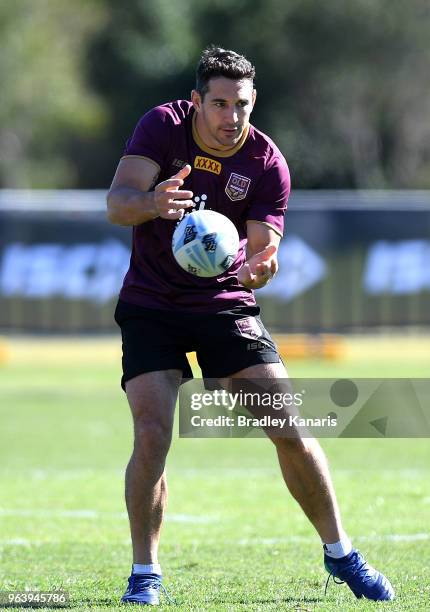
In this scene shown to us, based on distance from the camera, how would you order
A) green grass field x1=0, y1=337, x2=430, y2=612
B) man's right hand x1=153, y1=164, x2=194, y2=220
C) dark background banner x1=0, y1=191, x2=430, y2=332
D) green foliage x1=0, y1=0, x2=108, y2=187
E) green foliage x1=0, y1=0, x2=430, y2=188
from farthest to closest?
green foliage x1=0, y1=0, x2=108, y2=187 → green foliage x1=0, y1=0, x2=430, y2=188 → dark background banner x1=0, y1=191, x2=430, y2=332 → green grass field x1=0, y1=337, x2=430, y2=612 → man's right hand x1=153, y1=164, x2=194, y2=220

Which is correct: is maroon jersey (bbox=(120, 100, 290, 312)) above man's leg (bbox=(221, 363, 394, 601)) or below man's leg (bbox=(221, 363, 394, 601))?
above

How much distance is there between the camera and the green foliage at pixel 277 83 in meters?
41.2

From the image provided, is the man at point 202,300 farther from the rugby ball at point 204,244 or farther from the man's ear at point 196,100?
the rugby ball at point 204,244

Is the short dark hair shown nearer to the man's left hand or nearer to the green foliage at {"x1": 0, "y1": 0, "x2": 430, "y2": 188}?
the man's left hand

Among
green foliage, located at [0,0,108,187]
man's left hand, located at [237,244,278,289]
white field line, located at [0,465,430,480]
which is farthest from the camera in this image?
green foliage, located at [0,0,108,187]

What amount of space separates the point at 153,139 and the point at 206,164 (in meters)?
0.28

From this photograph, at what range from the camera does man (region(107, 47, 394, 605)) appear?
6.05 meters

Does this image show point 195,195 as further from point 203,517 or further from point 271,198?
point 203,517

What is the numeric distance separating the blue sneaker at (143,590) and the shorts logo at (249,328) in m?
1.22

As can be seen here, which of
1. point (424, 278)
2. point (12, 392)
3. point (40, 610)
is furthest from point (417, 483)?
point (424, 278)

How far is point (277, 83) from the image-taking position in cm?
4269

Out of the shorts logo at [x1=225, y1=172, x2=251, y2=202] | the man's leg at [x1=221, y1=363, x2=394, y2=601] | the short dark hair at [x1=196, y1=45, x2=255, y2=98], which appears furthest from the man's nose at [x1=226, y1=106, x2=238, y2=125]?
the man's leg at [x1=221, y1=363, x2=394, y2=601]

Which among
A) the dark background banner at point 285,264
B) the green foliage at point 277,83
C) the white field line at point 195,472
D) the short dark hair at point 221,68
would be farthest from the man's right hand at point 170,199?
the green foliage at point 277,83

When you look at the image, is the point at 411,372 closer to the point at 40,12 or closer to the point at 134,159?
the point at 134,159
